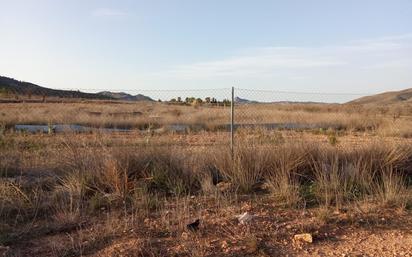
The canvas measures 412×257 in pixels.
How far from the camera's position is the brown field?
21.4 ft

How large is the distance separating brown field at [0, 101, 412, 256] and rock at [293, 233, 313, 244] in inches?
3.0

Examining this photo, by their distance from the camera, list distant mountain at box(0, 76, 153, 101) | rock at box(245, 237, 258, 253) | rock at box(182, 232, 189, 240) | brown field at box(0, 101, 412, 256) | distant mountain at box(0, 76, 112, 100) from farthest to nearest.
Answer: distant mountain at box(0, 76, 112, 100) < distant mountain at box(0, 76, 153, 101) < rock at box(182, 232, 189, 240) < brown field at box(0, 101, 412, 256) < rock at box(245, 237, 258, 253)

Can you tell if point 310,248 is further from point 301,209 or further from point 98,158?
point 98,158

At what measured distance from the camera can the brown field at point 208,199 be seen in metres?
6.51

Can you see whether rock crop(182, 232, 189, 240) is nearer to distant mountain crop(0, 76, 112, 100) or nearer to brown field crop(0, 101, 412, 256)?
brown field crop(0, 101, 412, 256)

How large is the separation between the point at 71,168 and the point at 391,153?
6.51m

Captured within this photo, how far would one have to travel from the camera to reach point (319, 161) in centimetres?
1037

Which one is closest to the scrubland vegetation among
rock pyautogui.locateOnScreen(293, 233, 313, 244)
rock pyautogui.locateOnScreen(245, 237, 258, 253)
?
rock pyautogui.locateOnScreen(245, 237, 258, 253)

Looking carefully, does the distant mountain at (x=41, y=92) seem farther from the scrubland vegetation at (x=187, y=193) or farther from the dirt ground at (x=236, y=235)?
the dirt ground at (x=236, y=235)

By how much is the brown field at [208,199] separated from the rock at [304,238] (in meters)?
0.08

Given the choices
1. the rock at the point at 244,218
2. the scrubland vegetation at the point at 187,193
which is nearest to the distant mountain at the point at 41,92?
the scrubland vegetation at the point at 187,193

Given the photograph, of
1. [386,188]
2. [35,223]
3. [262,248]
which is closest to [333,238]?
[262,248]

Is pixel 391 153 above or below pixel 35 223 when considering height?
above

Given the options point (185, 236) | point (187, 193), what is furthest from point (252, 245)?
point (187, 193)
